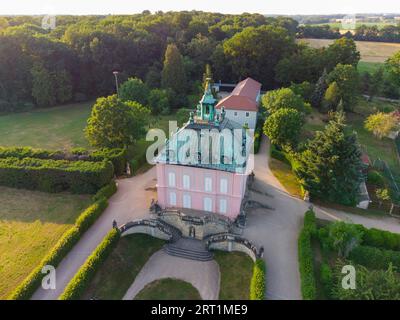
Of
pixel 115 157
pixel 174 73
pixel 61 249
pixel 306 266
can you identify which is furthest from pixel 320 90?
pixel 61 249

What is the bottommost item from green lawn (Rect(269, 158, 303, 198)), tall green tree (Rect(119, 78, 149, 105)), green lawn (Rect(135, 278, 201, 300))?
green lawn (Rect(135, 278, 201, 300))

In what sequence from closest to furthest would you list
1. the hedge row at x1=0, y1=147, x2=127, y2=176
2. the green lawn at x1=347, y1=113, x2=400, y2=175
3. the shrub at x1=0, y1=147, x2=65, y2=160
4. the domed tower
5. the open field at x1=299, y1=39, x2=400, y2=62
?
the domed tower → the hedge row at x1=0, y1=147, x2=127, y2=176 → the shrub at x1=0, y1=147, x2=65, y2=160 → the green lawn at x1=347, y1=113, x2=400, y2=175 → the open field at x1=299, y1=39, x2=400, y2=62

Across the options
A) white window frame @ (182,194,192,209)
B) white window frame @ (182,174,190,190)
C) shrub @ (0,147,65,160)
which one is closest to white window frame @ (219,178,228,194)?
white window frame @ (182,174,190,190)

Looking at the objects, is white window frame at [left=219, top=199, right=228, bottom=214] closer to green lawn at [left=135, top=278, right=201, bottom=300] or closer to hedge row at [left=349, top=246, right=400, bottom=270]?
green lawn at [left=135, top=278, right=201, bottom=300]

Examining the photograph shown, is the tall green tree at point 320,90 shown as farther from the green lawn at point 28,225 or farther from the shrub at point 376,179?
the green lawn at point 28,225

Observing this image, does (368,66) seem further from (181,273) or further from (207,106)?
(181,273)
